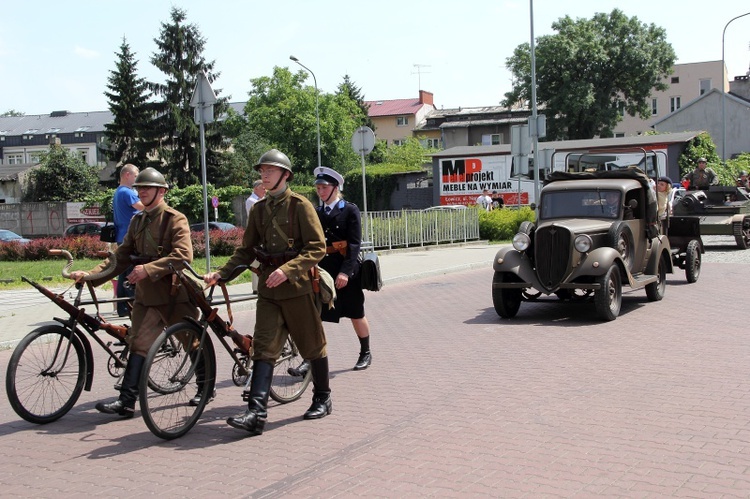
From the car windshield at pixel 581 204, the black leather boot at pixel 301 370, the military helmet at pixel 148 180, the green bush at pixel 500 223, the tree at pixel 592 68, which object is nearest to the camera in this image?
the military helmet at pixel 148 180

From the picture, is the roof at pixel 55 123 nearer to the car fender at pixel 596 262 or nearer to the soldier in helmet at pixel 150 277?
the car fender at pixel 596 262

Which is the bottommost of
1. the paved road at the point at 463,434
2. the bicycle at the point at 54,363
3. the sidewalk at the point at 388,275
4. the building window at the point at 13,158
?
the paved road at the point at 463,434

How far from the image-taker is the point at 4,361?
9.12 meters

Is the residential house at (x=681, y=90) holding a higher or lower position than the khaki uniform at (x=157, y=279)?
higher

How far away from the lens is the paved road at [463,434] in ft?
15.6

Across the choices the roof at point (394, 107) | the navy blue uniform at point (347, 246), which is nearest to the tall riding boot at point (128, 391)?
the navy blue uniform at point (347, 246)

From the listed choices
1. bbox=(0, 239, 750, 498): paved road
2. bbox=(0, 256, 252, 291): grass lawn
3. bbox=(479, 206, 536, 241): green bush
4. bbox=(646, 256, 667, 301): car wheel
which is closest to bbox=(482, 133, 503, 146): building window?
bbox=(479, 206, 536, 241): green bush

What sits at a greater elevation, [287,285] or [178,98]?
[178,98]

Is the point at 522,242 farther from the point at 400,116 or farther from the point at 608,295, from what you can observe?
the point at 400,116

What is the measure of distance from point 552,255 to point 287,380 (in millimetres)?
5180

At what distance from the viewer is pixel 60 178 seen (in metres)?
67.4

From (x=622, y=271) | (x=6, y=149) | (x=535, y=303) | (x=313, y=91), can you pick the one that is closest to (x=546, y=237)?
(x=622, y=271)

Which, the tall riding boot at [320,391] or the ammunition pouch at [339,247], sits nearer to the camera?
the tall riding boot at [320,391]

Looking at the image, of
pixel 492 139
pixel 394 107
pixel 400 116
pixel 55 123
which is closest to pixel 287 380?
→ pixel 492 139
